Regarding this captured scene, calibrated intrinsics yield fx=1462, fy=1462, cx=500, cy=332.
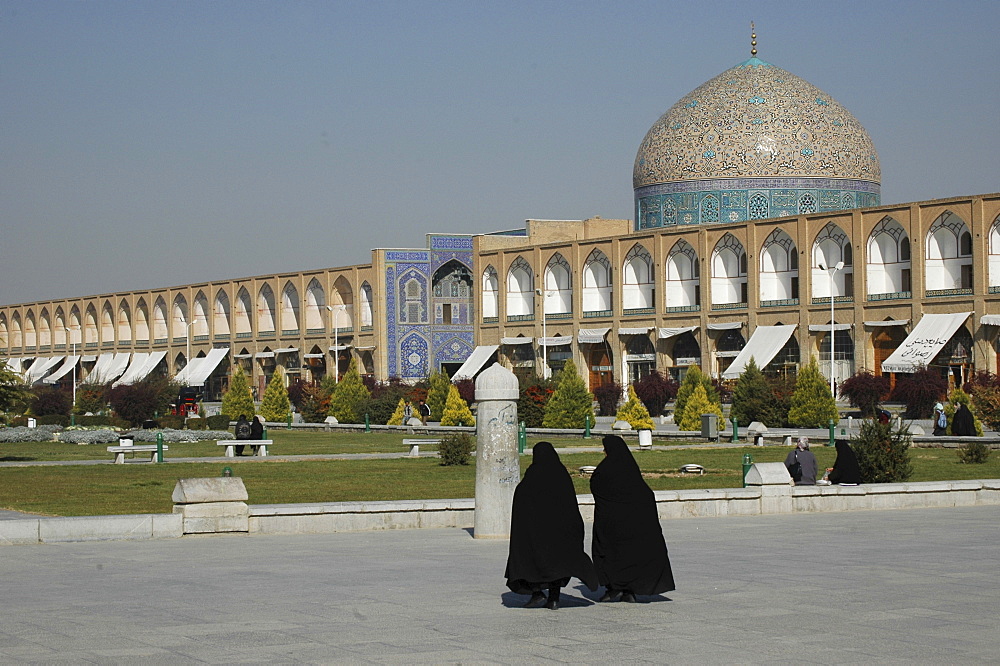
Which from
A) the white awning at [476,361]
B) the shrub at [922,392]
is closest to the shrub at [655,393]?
the shrub at [922,392]

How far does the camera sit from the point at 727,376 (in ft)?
146

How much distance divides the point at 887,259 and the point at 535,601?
119 feet

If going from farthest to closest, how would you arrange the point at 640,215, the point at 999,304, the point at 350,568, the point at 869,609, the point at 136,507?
1. the point at 640,215
2. the point at 999,304
3. the point at 136,507
4. the point at 350,568
5. the point at 869,609

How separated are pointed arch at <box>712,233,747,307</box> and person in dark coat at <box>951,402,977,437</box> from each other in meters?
19.9

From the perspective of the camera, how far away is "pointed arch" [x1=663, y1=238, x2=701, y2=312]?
1896 inches

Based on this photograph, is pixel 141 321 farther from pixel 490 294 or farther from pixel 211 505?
pixel 211 505

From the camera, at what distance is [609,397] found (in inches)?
1777

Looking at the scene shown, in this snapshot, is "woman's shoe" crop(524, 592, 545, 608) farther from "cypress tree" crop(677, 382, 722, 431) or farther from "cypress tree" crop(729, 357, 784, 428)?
"cypress tree" crop(729, 357, 784, 428)

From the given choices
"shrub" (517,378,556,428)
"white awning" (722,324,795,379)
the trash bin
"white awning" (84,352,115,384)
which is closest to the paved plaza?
the trash bin

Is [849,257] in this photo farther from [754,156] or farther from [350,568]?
[350,568]

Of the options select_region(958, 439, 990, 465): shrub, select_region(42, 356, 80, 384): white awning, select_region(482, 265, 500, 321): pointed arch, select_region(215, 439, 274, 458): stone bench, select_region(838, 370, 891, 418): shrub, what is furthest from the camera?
select_region(42, 356, 80, 384): white awning

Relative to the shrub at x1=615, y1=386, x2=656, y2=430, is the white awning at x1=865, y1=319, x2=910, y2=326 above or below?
above

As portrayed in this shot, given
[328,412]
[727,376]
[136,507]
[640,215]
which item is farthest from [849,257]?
[136,507]

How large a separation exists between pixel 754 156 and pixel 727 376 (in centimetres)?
931
